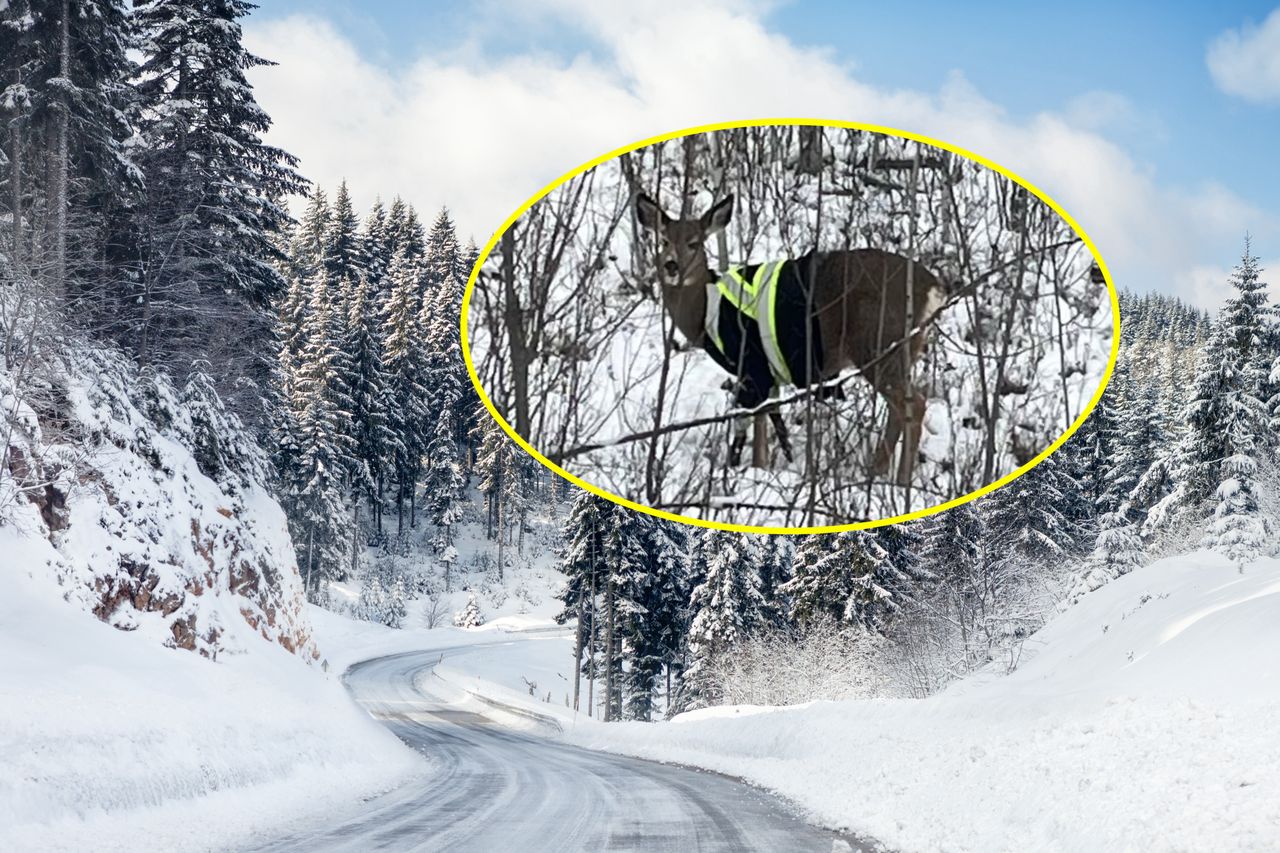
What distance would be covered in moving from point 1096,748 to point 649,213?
685cm

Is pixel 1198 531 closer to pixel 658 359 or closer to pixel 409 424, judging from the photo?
pixel 658 359

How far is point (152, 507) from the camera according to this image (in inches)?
606

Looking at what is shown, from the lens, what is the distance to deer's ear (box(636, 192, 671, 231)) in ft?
11.0

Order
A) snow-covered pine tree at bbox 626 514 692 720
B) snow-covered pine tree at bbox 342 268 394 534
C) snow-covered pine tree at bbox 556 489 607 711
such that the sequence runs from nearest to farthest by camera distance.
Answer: snow-covered pine tree at bbox 556 489 607 711 → snow-covered pine tree at bbox 626 514 692 720 → snow-covered pine tree at bbox 342 268 394 534

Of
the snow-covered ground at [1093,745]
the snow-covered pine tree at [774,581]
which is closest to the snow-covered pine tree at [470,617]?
the snow-covered pine tree at [774,581]

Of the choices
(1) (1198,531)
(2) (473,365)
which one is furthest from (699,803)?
(1) (1198,531)

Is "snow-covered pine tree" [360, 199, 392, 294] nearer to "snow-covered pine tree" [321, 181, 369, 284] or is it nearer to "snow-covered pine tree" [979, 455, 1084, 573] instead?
→ "snow-covered pine tree" [321, 181, 369, 284]

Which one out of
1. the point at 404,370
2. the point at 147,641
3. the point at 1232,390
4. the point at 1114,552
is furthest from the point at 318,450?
the point at 1232,390

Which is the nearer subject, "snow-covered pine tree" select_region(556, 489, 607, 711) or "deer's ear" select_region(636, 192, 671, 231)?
"deer's ear" select_region(636, 192, 671, 231)

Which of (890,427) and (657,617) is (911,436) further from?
(657,617)

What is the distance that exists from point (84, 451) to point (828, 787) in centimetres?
1112

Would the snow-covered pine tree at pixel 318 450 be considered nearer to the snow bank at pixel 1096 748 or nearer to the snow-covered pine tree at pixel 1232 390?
the snow bank at pixel 1096 748

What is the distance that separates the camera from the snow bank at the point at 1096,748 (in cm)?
631

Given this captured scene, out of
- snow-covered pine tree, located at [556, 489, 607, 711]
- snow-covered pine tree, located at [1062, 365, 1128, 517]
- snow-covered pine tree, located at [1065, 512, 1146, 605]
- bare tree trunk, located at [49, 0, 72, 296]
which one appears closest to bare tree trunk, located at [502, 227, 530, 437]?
bare tree trunk, located at [49, 0, 72, 296]
